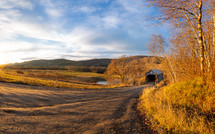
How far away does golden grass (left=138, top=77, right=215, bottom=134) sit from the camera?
4.10 m

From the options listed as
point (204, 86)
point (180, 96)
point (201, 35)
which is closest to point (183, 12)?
point (201, 35)

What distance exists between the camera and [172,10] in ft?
23.6

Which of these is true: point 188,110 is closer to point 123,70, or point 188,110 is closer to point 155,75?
point 123,70

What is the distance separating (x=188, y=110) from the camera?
5363 millimetres

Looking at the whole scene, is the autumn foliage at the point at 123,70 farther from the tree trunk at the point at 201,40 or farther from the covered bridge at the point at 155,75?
the tree trunk at the point at 201,40

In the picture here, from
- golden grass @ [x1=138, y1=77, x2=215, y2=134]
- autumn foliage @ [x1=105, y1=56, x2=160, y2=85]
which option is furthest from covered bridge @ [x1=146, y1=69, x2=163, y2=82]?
golden grass @ [x1=138, y1=77, x2=215, y2=134]

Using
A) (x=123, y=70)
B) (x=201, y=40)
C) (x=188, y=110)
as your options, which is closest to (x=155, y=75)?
(x=123, y=70)

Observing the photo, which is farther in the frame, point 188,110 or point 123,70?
point 123,70

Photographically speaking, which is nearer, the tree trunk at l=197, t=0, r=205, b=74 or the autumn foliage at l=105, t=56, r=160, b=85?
the tree trunk at l=197, t=0, r=205, b=74

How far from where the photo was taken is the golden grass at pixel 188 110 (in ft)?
13.5

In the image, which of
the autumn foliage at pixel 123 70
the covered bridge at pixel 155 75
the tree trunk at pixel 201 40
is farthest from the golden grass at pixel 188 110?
the covered bridge at pixel 155 75

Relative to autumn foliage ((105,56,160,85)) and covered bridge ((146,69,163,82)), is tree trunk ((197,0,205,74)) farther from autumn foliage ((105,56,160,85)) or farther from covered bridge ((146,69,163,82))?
covered bridge ((146,69,163,82))

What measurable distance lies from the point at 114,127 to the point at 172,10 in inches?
281

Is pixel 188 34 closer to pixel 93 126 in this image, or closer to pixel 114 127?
pixel 114 127
